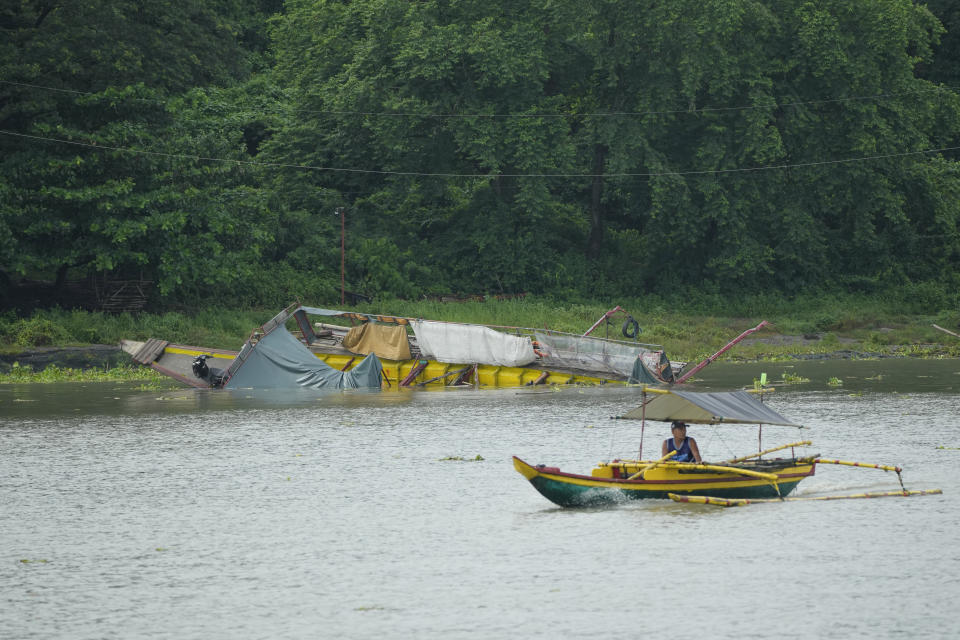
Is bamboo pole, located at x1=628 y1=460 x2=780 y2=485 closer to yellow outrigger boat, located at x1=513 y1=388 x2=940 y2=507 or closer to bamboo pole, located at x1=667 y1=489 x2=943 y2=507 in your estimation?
yellow outrigger boat, located at x1=513 y1=388 x2=940 y2=507

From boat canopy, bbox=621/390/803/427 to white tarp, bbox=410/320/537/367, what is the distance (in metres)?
19.7

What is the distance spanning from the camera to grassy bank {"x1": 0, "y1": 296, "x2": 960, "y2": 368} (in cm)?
4912

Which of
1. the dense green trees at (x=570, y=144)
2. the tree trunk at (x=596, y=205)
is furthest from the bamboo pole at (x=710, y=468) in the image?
the tree trunk at (x=596, y=205)

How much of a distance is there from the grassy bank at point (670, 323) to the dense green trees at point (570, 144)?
2.35 metres

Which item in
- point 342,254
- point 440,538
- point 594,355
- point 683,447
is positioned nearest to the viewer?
point 440,538

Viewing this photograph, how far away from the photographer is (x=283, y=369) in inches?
1623

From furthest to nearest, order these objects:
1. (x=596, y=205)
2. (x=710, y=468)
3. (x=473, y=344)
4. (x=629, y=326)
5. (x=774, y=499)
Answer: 1. (x=596, y=205)
2. (x=629, y=326)
3. (x=473, y=344)
4. (x=774, y=499)
5. (x=710, y=468)

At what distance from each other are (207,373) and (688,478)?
2530 centimetres

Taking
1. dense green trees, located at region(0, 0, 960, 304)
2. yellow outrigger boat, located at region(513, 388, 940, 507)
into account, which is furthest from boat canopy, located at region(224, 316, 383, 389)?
yellow outrigger boat, located at region(513, 388, 940, 507)

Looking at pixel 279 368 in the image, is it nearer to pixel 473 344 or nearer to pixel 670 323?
pixel 473 344

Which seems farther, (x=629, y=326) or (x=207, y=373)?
(x=629, y=326)

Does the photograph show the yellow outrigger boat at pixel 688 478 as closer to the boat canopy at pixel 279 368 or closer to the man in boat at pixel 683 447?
the man in boat at pixel 683 447

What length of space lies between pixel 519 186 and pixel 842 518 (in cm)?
4405

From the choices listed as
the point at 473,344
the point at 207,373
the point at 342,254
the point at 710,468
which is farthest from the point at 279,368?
the point at 710,468
